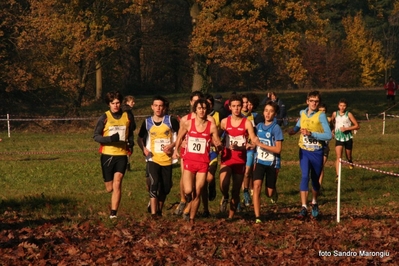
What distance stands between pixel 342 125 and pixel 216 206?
5885 mm


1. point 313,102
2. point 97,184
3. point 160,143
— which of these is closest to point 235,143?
point 160,143

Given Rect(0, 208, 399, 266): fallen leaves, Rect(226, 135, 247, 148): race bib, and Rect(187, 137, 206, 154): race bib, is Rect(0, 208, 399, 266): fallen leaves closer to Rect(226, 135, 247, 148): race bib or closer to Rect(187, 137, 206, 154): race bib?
Rect(187, 137, 206, 154): race bib

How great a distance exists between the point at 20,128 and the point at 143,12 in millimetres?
8875

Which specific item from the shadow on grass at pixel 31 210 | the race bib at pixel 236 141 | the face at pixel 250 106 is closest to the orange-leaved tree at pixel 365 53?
the face at pixel 250 106

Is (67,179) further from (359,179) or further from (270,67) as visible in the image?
(270,67)

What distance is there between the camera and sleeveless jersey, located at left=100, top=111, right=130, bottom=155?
14.1 metres

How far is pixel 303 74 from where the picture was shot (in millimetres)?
47438

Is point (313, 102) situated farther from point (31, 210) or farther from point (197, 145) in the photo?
point (31, 210)

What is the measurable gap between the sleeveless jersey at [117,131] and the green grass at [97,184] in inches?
43.3

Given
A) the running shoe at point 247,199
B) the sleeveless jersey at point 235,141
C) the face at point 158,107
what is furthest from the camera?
the running shoe at point 247,199

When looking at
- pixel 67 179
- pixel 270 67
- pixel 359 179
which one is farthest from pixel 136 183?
pixel 270 67

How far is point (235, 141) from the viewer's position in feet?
45.9

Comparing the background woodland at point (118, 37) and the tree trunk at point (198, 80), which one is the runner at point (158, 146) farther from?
the tree trunk at point (198, 80)

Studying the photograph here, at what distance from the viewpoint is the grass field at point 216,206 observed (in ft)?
38.9
